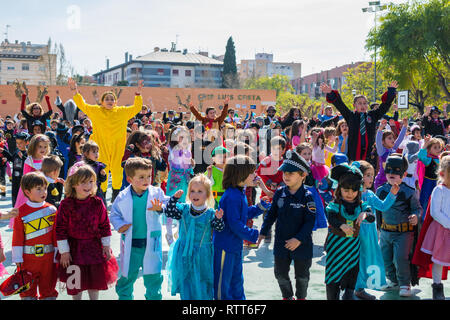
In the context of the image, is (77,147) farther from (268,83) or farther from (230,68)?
(268,83)

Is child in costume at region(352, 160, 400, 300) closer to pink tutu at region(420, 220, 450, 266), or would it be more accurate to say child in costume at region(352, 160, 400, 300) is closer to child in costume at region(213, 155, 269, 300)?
pink tutu at region(420, 220, 450, 266)

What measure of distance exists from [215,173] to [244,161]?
1900mm

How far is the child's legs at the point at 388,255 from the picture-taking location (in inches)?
213

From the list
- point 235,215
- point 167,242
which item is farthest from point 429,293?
point 167,242

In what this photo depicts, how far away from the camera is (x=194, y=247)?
4270 mm

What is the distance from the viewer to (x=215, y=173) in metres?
6.43

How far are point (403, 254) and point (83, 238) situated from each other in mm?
3357

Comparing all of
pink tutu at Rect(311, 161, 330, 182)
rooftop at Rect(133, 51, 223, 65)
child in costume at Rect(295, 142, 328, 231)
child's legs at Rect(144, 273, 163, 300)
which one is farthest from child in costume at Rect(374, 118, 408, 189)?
rooftop at Rect(133, 51, 223, 65)

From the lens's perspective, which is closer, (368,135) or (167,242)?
(167,242)

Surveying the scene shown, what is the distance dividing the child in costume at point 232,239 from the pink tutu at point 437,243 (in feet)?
5.80

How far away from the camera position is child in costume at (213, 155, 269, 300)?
4312 millimetres
